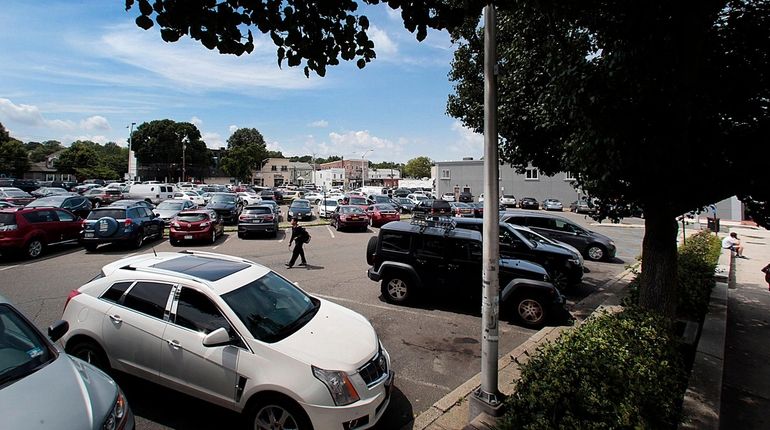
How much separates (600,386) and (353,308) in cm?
563

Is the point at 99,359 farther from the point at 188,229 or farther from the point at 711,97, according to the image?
the point at 188,229

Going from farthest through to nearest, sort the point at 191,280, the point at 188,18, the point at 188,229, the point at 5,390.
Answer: the point at 188,229 → the point at 191,280 → the point at 188,18 → the point at 5,390

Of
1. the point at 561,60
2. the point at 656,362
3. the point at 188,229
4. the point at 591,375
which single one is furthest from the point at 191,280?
the point at 188,229

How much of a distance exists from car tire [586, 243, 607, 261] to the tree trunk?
31.1 feet

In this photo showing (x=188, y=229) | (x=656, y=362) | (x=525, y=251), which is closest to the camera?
(x=656, y=362)

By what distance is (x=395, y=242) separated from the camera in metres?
8.59

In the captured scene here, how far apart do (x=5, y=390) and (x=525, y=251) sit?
10010 millimetres

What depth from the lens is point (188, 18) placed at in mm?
3086

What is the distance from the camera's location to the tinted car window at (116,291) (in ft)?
15.0

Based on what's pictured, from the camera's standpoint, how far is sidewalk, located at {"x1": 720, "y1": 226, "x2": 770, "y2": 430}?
4.56 meters

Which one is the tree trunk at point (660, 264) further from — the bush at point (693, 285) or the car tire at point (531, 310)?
the bush at point (693, 285)

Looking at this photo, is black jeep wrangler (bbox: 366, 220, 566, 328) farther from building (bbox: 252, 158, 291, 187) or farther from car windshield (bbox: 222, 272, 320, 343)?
building (bbox: 252, 158, 291, 187)

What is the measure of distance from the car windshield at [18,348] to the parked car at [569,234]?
13264mm

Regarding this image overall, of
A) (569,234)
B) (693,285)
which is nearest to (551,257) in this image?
(693,285)
